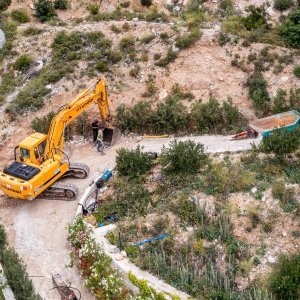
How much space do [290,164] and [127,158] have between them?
5495 mm

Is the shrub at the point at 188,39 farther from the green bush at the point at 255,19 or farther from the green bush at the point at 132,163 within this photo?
the green bush at the point at 132,163

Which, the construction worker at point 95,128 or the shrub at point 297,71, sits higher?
the shrub at point 297,71

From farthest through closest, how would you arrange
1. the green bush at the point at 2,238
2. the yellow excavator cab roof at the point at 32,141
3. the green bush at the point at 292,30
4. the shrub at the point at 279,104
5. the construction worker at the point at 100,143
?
the green bush at the point at 292,30 < the shrub at the point at 279,104 < the construction worker at the point at 100,143 < the yellow excavator cab roof at the point at 32,141 < the green bush at the point at 2,238

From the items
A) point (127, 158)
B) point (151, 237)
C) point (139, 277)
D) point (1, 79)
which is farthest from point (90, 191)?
point (1, 79)

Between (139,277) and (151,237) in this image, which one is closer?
(139,277)

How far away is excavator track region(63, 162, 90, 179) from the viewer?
20656 mm

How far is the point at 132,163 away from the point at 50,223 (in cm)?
341

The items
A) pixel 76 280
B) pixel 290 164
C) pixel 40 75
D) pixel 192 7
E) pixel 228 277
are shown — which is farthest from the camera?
pixel 192 7

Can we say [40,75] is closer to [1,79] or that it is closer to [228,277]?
[1,79]

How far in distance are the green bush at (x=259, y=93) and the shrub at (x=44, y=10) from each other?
10.8m

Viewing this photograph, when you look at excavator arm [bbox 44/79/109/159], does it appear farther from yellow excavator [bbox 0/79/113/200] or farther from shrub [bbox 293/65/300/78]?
shrub [bbox 293/65/300/78]

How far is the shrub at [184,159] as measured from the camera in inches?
748

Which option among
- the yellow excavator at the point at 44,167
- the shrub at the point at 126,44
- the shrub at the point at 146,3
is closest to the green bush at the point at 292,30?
the shrub at the point at 126,44

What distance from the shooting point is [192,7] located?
1099 inches
